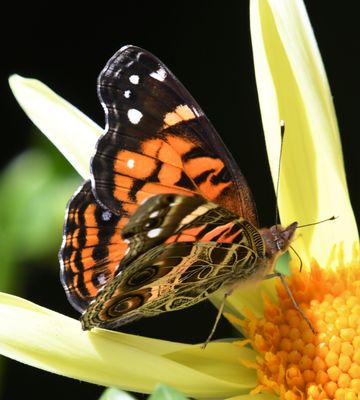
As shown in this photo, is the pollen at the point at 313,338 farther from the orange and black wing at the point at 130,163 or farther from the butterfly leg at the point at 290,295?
the orange and black wing at the point at 130,163

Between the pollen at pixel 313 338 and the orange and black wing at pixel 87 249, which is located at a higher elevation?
the orange and black wing at pixel 87 249

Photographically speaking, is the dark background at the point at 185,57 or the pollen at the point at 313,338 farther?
the dark background at the point at 185,57

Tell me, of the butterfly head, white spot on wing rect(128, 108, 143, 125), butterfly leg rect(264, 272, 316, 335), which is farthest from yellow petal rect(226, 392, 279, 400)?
white spot on wing rect(128, 108, 143, 125)

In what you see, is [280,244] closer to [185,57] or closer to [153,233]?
[153,233]

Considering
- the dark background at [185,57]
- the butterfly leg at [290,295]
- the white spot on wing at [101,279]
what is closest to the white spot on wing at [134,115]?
the white spot on wing at [101,279]

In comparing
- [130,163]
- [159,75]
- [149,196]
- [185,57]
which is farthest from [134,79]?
[185,57]

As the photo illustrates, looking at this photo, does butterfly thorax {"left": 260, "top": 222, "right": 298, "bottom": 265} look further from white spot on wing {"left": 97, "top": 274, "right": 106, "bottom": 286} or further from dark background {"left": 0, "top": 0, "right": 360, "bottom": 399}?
dark background {"left": 0, "top": 0, "right": 360, "bottom": 399}

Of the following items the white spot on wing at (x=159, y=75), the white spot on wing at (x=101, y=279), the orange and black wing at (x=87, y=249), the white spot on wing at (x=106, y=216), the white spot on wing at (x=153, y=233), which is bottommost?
the white spot on wing at (x=101, y=279)

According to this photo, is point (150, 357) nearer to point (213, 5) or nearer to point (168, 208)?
point (168, 208)
